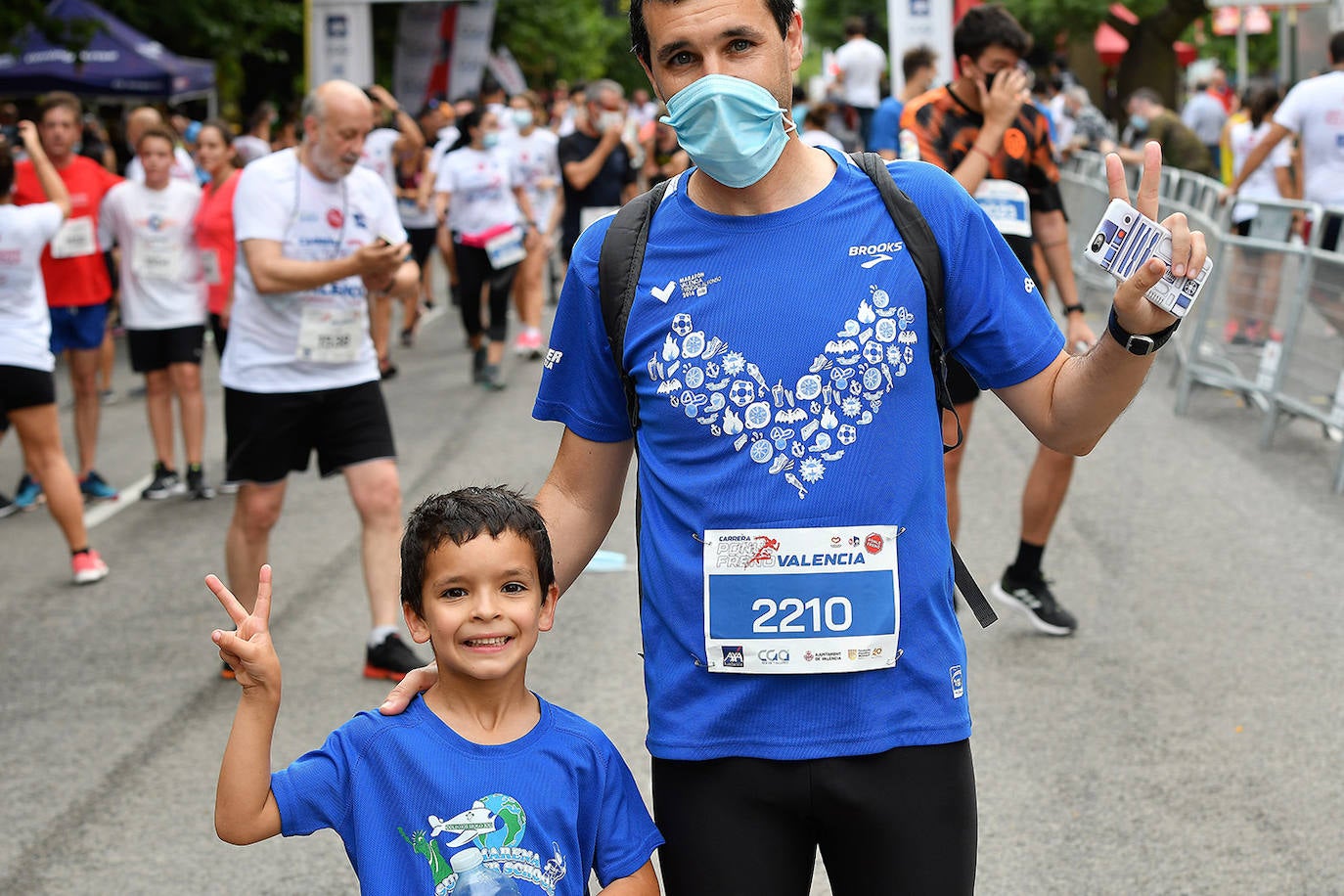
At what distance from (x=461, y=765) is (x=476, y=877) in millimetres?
161

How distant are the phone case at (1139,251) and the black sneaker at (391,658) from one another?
158 inches

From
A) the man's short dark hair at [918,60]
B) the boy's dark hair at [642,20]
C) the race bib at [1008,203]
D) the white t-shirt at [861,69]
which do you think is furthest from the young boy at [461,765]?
the white t-shirt at [861,69]

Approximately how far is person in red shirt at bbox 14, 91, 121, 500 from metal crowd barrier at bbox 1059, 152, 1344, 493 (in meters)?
5.89

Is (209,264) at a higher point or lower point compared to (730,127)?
lower

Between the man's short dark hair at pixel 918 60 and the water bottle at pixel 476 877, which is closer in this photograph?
the water bottle at pixel 476 877

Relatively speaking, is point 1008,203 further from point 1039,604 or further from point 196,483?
point 196,483

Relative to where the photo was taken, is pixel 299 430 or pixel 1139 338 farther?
pixel 299 430

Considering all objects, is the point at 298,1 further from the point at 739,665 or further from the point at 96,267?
the point at 739,665

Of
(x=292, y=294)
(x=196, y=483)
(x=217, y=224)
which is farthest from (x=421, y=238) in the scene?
(x=292, y=294)

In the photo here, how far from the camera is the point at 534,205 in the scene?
51.6 ft

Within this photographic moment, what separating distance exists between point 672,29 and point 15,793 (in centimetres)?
369

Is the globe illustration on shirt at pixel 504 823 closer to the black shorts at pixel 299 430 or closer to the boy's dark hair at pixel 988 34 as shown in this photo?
the black shorts at pixel 299 430

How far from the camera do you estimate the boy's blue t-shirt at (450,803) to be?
7.80 feet

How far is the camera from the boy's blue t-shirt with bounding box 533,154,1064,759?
90.1 inches
